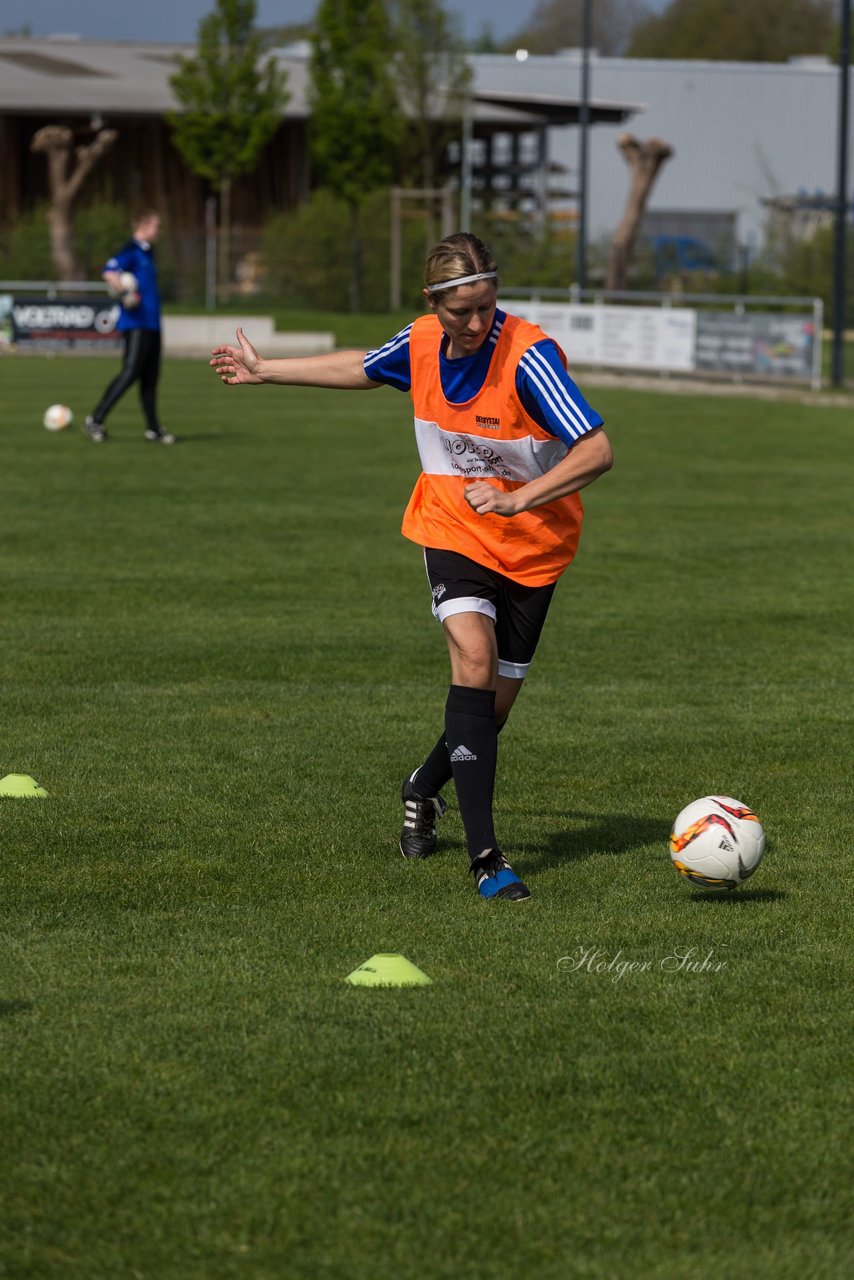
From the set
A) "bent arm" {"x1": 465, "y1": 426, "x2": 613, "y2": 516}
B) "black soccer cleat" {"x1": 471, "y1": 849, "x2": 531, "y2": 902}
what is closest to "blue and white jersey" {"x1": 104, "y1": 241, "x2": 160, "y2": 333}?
"bent arm" {"x1": 465, "y1": 426, "x2": 613, "y2": 516}

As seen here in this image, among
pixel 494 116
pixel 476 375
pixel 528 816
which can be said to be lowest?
pixel 528 816

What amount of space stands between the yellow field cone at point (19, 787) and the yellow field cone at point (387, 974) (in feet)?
7.47

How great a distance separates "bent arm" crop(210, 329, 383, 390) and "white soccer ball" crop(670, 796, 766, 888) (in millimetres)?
1737

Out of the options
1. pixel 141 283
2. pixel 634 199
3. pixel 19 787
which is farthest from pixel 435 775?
pixel 634 199

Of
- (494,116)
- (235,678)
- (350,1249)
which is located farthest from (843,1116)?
(494,116)

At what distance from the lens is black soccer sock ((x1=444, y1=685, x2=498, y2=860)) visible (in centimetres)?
577

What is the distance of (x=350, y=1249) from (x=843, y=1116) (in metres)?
1.21

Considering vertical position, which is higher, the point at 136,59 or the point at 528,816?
the point at 136,59

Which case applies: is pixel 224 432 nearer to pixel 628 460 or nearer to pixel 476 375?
pixel 628 460

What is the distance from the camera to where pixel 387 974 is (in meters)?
4.76

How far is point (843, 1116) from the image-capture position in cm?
401

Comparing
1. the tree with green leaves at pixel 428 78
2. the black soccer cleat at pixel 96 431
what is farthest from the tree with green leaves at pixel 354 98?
the black soccer cleat at pixel 96 431

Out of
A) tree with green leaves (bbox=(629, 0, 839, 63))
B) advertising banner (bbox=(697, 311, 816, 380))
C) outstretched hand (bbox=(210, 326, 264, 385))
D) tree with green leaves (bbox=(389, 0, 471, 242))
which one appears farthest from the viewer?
tree with green leaves (bbox=(629, 0, 839, 63))

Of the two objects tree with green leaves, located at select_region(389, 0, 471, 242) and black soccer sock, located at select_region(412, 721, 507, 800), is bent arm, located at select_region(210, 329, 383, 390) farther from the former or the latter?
tree with green leaves, located at select_region(389, 0, 471, 242)
